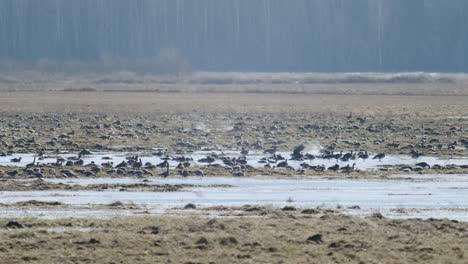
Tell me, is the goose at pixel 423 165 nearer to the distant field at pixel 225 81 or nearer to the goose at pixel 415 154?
the goose at pixel 415 154

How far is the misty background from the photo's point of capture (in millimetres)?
161750

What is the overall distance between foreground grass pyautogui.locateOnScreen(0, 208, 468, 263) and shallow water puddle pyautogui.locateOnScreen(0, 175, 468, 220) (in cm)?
189

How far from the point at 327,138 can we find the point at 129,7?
132 metres

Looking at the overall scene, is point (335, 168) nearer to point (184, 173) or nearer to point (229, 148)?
point (184, 173)

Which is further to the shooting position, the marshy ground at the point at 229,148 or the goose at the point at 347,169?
the goose at the point at 347,169

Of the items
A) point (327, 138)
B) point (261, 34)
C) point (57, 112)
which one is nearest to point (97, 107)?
point (57, 112)

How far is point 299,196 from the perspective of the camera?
2439 cm

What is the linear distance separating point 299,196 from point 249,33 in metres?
147

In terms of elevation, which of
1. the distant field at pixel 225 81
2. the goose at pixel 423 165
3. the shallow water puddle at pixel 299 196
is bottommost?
the distant field at pixel 225 81

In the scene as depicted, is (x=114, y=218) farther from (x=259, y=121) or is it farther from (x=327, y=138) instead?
(x=259, y=121)

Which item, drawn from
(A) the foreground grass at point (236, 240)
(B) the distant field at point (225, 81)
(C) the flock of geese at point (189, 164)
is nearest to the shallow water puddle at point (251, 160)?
(C) the flock of geese at point (189, 164)

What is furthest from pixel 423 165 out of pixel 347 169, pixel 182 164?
pixel 182 164

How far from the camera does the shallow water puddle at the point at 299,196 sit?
2212cm

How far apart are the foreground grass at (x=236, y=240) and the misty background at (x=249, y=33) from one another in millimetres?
136833
